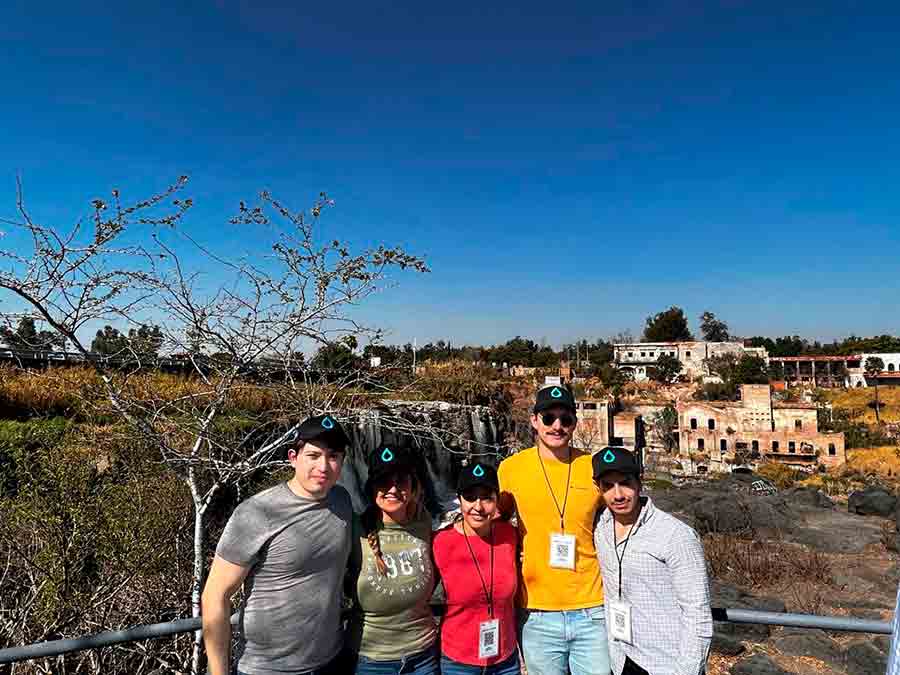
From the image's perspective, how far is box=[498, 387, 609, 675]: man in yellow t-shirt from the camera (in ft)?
7.73

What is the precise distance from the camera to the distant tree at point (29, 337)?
3590 mm

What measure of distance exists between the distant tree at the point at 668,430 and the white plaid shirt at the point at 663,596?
131ft

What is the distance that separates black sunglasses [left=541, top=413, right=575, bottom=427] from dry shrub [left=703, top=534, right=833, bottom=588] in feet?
29.7

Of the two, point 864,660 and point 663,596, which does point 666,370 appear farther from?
point 663,596

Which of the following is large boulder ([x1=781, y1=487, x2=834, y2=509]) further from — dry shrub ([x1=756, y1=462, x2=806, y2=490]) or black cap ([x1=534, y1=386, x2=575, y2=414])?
black cap ([x1=534, y1=386, x2=575, y2=414])

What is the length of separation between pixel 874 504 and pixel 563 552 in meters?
25.3

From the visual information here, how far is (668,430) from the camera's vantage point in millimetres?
39375

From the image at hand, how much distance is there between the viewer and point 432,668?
226 cm

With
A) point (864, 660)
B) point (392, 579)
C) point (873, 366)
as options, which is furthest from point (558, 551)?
point (873, 366)

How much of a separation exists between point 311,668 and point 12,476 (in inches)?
249

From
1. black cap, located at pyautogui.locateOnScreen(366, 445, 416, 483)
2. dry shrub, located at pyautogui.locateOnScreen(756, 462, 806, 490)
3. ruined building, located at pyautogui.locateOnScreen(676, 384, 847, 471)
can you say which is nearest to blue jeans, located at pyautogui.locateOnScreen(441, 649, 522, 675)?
black cap, located at pyautogui.locateOnScreen(366, 445, 416, 483)

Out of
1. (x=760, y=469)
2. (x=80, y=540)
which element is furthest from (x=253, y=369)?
(x=760, y=469)

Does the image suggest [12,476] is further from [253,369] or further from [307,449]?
[307,449]

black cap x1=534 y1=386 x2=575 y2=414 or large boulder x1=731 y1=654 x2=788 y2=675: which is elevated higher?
black cap x1=534 y1=386 x2=575 y2=414
